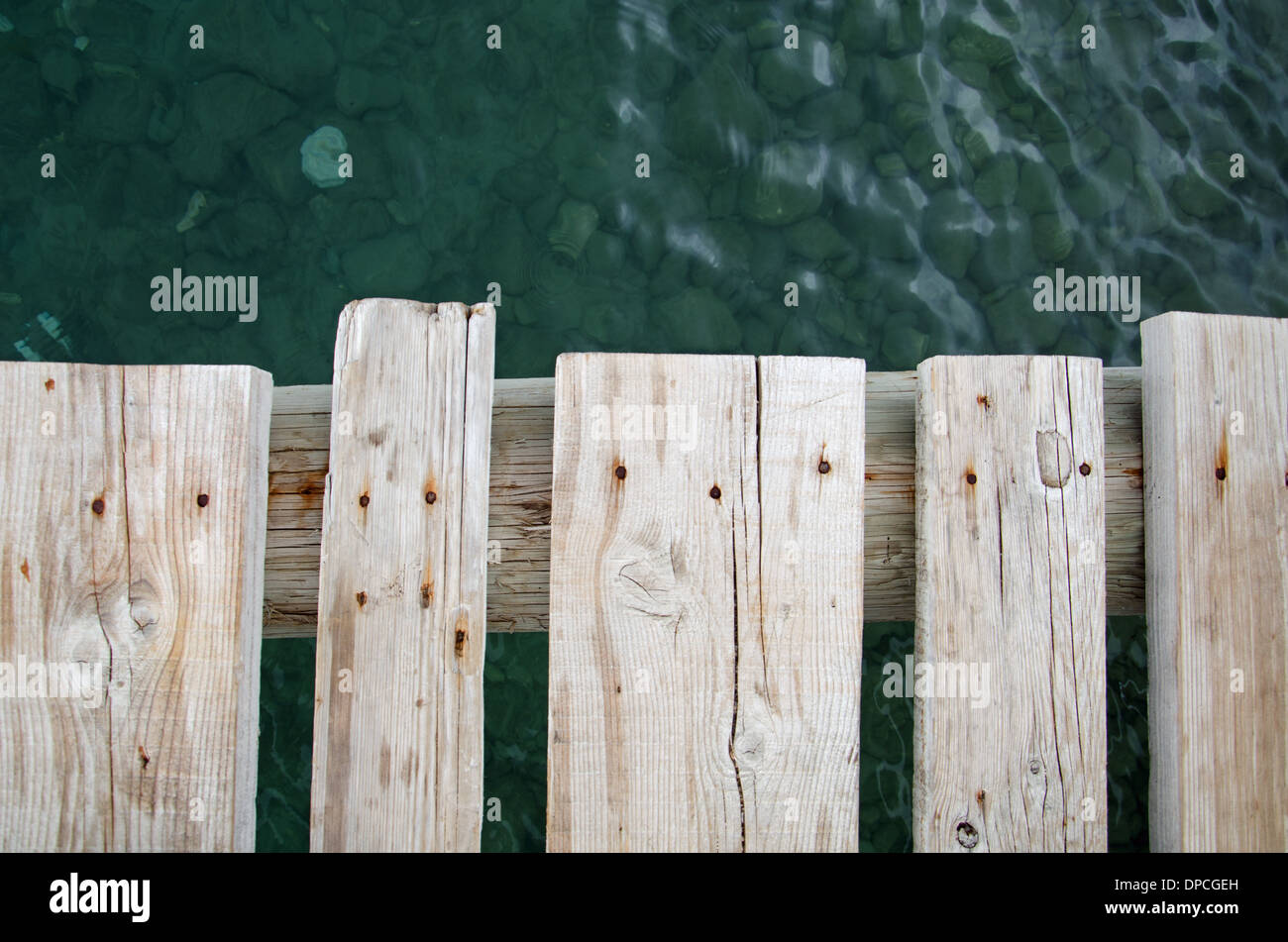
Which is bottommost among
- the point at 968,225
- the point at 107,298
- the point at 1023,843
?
the point at 1023,843

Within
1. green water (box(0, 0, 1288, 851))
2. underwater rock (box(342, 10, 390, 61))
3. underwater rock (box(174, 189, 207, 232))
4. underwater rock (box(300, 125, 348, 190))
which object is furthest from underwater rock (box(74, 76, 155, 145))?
underwater rock (box(342, 10, 390, 61))

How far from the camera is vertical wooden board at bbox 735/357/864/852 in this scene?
75cm

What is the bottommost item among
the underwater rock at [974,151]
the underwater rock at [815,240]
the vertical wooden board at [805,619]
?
the vertical wooden board at [805,619]

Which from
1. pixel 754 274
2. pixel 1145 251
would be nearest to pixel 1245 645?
pixel 754 274

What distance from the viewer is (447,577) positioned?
76cm

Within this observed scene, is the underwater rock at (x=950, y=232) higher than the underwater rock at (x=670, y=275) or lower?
higher

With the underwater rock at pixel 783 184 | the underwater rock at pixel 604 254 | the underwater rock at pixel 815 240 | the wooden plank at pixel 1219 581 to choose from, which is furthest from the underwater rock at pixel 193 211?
the wooden plank at pixel 1219 581

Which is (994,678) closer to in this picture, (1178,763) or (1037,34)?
(1178,763)

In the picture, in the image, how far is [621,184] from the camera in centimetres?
226

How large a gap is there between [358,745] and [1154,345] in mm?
850

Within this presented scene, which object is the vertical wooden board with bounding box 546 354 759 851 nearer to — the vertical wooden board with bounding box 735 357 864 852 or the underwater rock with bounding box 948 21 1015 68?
the vertical wooden board with bounding box 735 357 864 852

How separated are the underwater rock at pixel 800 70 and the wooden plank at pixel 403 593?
1790 millimetres

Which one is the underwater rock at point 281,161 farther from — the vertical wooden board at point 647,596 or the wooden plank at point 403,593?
the vertical wooden board at point 647,596

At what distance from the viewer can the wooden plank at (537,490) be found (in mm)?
841
